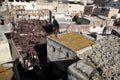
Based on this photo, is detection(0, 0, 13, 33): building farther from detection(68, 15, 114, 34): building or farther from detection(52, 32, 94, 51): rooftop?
detection(68, 15, 114, 34): building

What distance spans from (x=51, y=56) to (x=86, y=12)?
39900 millimetres

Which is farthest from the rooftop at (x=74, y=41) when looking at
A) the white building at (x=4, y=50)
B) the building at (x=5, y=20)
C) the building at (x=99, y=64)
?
the building at (x=5, y=20)

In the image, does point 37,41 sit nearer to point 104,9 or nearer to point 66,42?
point 66,42

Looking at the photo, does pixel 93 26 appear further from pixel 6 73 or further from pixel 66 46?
pixel 6 73

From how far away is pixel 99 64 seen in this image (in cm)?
1425

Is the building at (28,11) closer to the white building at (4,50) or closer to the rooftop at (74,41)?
the rooftop at (74,41)

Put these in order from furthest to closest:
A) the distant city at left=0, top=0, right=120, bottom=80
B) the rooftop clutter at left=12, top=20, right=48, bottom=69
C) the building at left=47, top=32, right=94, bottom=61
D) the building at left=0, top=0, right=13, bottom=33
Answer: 1. the rooftop clutter at left=12, top=20, right=48, bottom=69
2. the building at left=0, top=0, right=13, bottom=33
3. the building at left=47, top=32, right=94, bottom=61
4. the distant city at left=0, top=0, right=120, bottom=80

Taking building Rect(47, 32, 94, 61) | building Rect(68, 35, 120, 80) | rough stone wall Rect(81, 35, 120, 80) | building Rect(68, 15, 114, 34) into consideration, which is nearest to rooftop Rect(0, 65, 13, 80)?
building Rect(68, 35, 120, 80)

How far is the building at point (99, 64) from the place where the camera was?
12996mm

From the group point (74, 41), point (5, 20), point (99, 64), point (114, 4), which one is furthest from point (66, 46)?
point (114, 4)

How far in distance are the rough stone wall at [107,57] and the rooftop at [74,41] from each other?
1.67 m

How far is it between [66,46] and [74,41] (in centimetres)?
172

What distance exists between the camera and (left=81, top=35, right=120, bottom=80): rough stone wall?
42.5 ft

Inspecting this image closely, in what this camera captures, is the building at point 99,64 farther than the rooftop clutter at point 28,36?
No
